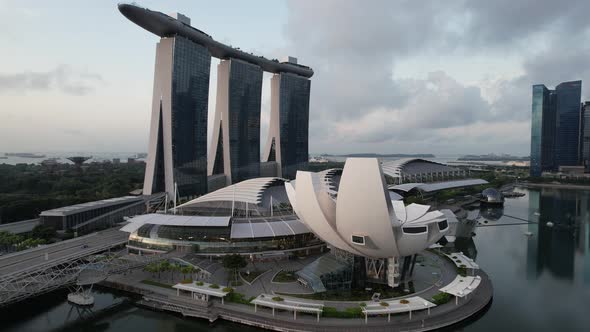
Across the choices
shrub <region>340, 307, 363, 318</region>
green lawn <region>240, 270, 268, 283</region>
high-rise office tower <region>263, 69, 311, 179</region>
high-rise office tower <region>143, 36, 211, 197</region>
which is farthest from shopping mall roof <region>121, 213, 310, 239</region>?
high-rise office tower <region>263, 69, 311, 179</region>

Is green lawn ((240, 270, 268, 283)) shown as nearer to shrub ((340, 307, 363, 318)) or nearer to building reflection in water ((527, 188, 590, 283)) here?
shrub ((340, 307, 363, 318))

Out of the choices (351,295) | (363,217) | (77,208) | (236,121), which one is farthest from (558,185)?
(77,208)

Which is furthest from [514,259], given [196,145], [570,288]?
[196,145]

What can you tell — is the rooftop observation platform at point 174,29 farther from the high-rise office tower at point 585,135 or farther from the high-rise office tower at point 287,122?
the high-rise office tower at point 585,135

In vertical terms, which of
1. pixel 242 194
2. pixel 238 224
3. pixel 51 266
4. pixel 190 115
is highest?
pixel 190 115

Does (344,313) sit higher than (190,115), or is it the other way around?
(190,115)

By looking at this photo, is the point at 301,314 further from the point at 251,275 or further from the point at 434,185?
the point at 434,185
